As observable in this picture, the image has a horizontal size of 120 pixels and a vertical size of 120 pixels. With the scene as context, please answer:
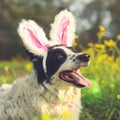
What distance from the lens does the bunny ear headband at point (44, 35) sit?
213 inches

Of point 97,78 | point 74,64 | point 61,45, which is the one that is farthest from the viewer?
point 97,78

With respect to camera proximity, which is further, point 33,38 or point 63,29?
point 63,29

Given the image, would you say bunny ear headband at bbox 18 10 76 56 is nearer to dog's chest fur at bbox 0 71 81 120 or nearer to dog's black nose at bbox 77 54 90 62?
dog's chest fur at bbox 0 71 81 120

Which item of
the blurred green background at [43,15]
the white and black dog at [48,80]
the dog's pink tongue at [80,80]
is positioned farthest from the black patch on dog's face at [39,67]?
the blurred green background at [43,15]

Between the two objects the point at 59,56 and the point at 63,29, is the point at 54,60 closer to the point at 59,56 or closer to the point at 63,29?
the point at 59,56

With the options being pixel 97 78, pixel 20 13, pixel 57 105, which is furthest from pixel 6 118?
pixel 20 13

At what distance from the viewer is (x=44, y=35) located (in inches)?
220

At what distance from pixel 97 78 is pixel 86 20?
23.4 m

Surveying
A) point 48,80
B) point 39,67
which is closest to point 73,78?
point 48,80

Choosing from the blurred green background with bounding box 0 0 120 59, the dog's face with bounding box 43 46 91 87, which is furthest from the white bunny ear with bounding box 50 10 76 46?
the blurred green background with bounding box 0 0 120 59

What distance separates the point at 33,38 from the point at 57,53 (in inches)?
13.1

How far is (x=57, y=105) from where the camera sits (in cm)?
533

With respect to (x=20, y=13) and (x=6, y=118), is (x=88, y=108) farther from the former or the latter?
(x=20, y=13)

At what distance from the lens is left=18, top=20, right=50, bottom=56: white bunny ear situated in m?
5.37
